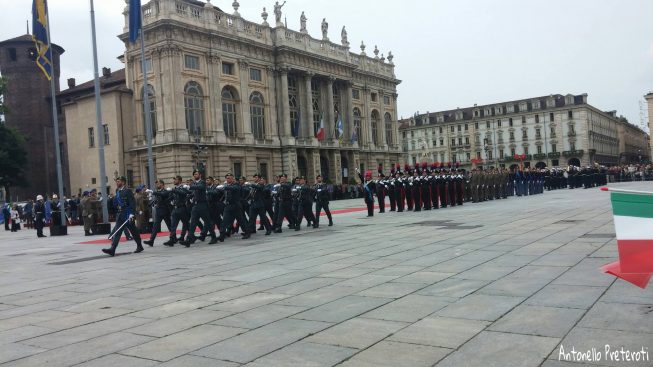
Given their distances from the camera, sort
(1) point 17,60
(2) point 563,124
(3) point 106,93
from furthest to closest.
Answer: (2) point 563,124 → (1) point 17,60 → (3) point 106,93

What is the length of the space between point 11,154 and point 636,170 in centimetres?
5982

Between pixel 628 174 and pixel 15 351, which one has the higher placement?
pixel 628 174

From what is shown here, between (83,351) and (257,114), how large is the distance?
44641 mm

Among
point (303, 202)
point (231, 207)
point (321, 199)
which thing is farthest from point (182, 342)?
point (321, 199)

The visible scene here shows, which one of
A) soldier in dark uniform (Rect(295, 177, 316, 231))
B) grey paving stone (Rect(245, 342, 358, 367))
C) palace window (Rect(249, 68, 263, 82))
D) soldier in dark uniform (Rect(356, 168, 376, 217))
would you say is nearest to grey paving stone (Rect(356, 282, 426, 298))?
grey paving stone (Rect(245, 342, 358, 367))

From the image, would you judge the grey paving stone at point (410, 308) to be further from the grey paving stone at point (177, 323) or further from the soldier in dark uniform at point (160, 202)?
the soldier in dark uniform at point (160, 202)

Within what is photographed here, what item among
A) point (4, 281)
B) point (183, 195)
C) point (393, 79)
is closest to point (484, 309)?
point (4, 281)

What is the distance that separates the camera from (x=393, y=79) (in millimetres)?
68688

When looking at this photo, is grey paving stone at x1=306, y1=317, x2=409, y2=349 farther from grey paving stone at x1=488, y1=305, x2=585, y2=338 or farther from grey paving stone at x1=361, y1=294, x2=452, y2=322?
grey paving stone at x1=488, y1=305, x2=585, y2=338

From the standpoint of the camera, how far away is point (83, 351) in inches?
195

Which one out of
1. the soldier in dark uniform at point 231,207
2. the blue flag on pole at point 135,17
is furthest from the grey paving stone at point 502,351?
the blue flag on pole at point 135,17

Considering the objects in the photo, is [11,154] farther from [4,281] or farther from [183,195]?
[4,281]

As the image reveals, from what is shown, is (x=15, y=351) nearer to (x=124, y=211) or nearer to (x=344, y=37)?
(x=124, y=211)

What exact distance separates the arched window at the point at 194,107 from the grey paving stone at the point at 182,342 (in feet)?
124
